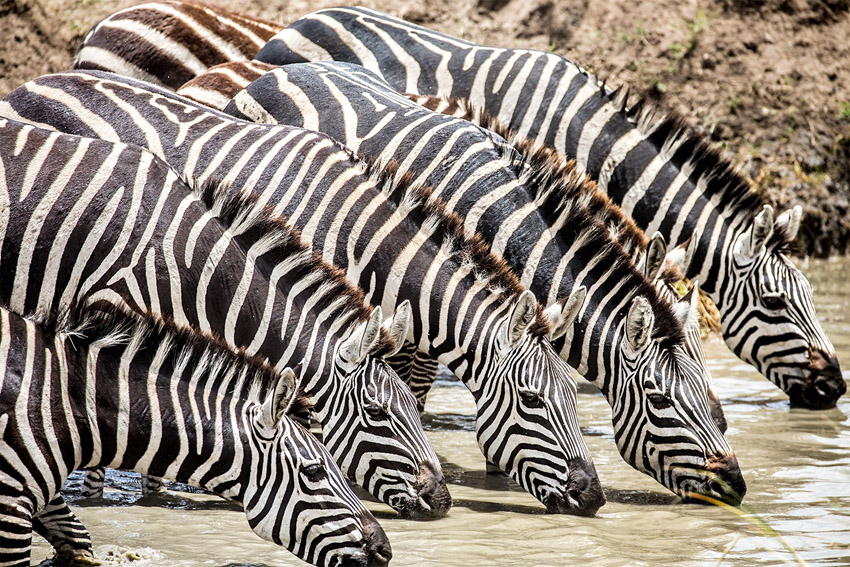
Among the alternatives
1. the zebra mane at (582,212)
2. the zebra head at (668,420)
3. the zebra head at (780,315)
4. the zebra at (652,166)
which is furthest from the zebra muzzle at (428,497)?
the zebra head at (780,315)

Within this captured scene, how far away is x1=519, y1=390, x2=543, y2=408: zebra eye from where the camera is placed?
22.0ft

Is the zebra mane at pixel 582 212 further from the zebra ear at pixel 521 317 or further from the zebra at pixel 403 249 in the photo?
the zebra ear at pixel 521 317

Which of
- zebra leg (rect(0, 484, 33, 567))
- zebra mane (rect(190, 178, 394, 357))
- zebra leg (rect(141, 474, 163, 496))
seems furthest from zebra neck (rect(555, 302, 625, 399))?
zebra leg (rect(0, 484, 33, 567))

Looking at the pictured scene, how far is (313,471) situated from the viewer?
201 inches

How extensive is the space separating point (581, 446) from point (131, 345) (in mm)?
2726

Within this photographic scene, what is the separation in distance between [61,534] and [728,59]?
44.2ft

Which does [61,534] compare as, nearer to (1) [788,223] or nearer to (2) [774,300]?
(2) [774,300]

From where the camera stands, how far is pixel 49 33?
15.5m

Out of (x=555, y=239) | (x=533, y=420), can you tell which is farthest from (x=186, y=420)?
(x=555, y=239)

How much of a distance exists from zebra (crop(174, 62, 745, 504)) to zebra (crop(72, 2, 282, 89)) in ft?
9.58

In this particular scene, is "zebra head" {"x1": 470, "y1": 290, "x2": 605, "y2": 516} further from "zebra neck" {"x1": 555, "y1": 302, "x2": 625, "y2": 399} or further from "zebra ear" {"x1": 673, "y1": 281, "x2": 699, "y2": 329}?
"zebra ear" {"x1": 673, "y1": 281, "x2": 699, "y2": 329}

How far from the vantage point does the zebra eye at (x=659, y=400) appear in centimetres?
714

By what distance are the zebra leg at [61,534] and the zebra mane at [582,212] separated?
369 cm

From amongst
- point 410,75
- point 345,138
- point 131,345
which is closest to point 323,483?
point 131,345
